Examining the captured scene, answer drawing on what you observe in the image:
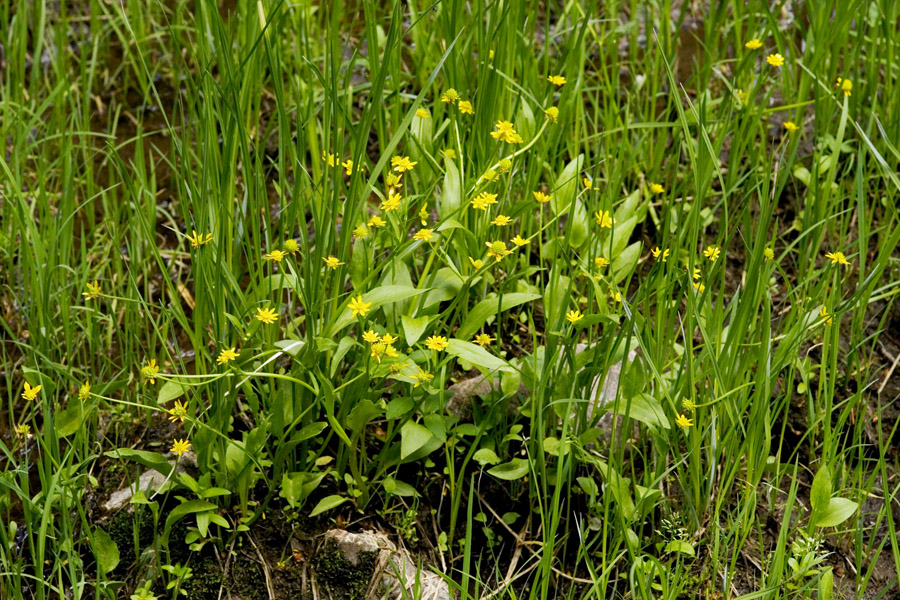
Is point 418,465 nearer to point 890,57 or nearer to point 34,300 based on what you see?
point 34,300

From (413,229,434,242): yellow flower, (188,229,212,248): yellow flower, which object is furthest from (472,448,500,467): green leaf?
(188,229,212,248): yellow flower

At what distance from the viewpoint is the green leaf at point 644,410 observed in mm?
1848

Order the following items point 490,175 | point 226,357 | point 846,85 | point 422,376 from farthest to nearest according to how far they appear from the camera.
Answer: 1. point 846,85
2. point 490,175
3. point 422,376
4. point 226,357

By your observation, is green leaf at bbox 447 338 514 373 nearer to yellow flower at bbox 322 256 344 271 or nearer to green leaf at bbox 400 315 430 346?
green leaf at bbox 400 315 430 346

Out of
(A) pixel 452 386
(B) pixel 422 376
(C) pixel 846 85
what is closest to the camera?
(B) pixel 422 376

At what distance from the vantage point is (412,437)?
188 centimetres

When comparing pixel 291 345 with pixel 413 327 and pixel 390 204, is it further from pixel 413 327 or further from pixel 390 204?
pixel 390 204

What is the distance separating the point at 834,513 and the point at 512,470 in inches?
26.0

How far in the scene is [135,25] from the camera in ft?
10.8

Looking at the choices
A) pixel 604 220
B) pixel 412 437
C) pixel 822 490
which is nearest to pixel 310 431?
pixel 412 437

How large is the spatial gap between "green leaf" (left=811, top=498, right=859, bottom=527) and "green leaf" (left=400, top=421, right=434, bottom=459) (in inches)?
31.6

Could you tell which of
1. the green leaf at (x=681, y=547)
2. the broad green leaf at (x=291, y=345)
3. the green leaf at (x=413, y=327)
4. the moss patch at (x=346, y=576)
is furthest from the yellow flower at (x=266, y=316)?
the green leaf at (x=681, y=547)

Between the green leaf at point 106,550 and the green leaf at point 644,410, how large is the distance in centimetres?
106

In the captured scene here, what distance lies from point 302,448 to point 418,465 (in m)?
0.28
